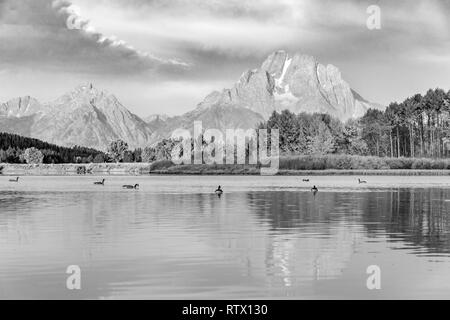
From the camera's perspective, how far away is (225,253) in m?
30.5

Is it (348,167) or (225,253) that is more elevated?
(348,167)

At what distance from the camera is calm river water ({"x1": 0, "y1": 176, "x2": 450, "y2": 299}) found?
22.9m

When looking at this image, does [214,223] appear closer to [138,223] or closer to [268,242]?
[138,223]

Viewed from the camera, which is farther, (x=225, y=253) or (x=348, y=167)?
(x=348, y=167)

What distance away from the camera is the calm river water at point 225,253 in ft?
75.2

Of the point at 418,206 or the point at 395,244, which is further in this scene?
the point at 418,206

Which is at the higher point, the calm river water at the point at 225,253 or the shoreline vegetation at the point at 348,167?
the shoreline vegetation at the point at 348,167

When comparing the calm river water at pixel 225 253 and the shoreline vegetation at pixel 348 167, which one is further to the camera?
the shoreline vegetation at pixel 348 167

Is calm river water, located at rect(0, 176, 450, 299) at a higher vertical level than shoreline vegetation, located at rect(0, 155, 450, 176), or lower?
lower

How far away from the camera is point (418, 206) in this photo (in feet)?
194

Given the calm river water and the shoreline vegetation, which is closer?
the calm river water

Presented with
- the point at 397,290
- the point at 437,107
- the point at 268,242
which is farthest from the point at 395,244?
the point at 437,107
